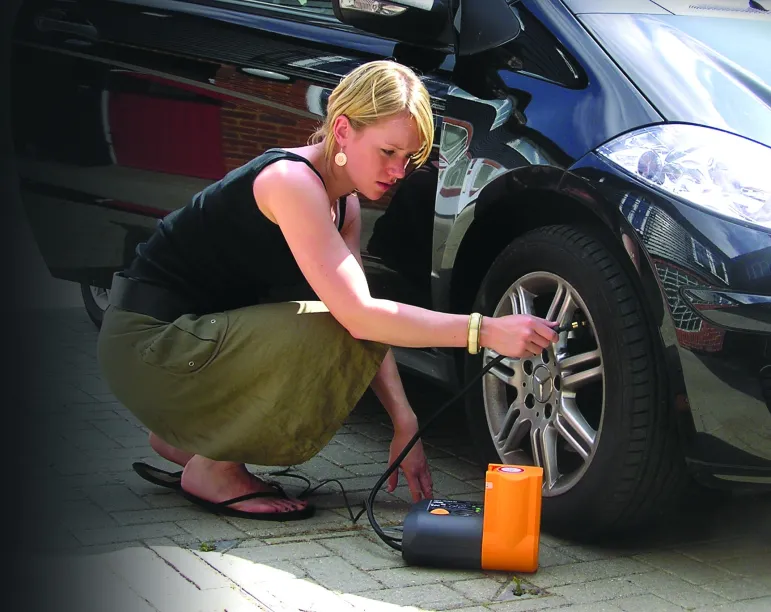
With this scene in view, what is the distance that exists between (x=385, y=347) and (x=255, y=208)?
0.46 m

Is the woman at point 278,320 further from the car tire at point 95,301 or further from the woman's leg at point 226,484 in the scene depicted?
the car tire at point 95,301

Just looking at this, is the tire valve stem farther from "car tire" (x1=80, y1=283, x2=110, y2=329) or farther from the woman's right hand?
"car tire" (x1=80, y1=283, x2=110, y2=329)

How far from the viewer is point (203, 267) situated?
2838mm

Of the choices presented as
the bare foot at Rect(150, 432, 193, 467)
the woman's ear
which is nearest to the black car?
the woman's ear

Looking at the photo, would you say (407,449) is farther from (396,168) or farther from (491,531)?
(396,168)

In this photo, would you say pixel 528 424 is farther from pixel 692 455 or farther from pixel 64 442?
pixel 64 442

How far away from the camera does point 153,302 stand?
9.40 feet

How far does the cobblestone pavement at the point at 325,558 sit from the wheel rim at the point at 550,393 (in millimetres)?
224

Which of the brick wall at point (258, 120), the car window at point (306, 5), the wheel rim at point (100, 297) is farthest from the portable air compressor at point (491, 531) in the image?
the wheel rim at point (100, 297)

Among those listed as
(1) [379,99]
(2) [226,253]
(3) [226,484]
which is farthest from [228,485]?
(1) [379,99]

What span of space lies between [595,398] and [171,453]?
1187mm

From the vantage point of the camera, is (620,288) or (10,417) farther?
(620,288)

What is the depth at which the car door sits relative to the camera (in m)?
3.31

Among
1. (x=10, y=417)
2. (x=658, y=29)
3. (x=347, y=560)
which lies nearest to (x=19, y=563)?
(x=10, y=417)
